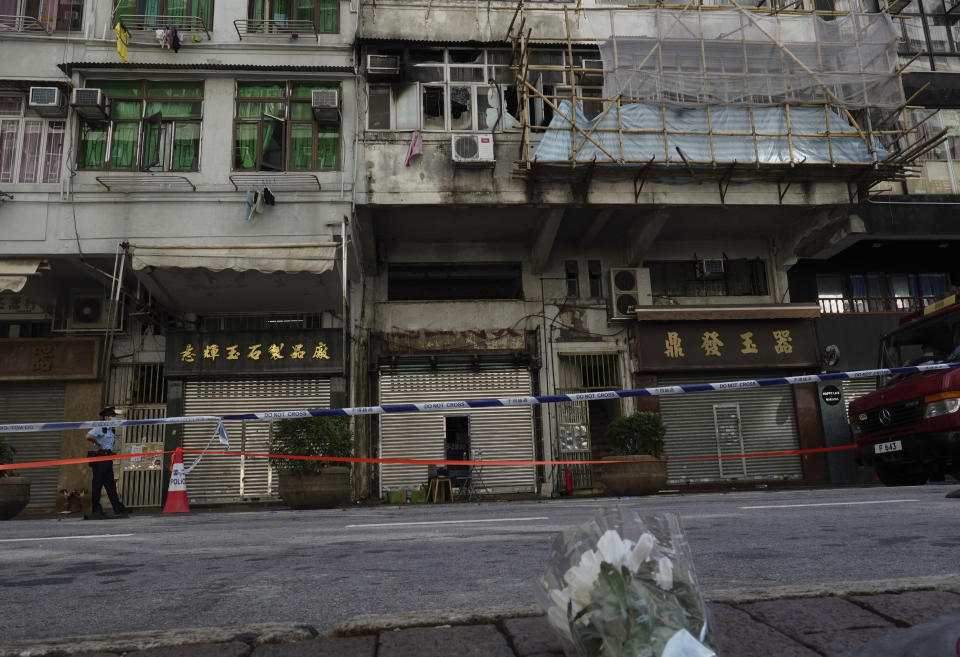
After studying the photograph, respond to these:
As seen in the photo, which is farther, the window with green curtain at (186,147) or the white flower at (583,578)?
the window with green curtain at (186,147)

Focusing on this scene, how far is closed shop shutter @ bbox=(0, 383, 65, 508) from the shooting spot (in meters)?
15.3

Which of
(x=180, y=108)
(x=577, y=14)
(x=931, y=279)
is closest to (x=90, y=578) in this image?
(x=180, y=108)

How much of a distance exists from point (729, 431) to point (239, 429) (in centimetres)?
1147

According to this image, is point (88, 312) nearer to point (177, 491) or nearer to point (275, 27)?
point (177, 491)

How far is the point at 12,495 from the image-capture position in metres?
11.5

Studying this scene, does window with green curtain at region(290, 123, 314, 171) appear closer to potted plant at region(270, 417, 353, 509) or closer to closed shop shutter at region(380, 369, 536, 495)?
closed shop shutter at region(380, 369, 536, 495)

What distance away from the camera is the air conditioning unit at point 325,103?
1500cm

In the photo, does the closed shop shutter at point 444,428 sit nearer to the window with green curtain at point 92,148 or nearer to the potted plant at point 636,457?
the potted plant at point 636,457

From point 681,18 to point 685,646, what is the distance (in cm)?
1687

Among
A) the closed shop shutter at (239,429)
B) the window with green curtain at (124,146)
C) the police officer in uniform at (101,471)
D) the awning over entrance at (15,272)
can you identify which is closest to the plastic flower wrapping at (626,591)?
the police officer in uniform at (101,471)

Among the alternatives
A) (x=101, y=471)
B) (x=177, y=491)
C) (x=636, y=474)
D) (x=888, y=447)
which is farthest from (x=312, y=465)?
(x=888, y=447)

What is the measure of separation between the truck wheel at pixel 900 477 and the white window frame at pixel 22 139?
649 inches

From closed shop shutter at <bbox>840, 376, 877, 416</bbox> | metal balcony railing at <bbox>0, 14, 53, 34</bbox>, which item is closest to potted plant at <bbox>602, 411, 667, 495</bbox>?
closed shop shutter at <bbox>840, 376, 877, 416</bbox>

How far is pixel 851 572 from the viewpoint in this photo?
2686 millimetres
